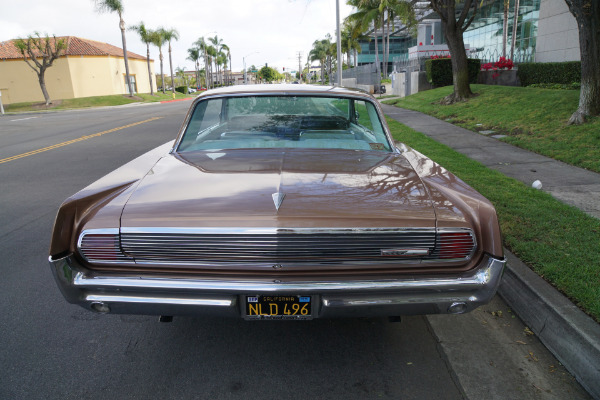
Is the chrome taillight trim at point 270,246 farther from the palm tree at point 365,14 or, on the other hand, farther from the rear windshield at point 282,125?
the palm tree at point 365,14

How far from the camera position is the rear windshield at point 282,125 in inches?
138

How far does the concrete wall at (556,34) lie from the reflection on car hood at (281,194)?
22.7 m

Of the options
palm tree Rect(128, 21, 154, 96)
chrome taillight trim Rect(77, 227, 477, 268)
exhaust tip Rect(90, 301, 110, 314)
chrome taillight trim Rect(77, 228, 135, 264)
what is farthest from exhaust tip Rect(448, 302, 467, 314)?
palm tree Rect(128, 21, 154, 96)

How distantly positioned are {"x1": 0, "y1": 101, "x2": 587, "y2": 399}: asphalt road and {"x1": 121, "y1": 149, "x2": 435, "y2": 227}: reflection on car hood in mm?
951

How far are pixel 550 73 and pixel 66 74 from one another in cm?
4474

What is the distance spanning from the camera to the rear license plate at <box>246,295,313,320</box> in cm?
228

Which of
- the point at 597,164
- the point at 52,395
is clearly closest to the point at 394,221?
the point at 52,395

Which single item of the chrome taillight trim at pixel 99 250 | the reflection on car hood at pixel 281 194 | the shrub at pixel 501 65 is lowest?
the chrome taillight trim at pixel 99 250

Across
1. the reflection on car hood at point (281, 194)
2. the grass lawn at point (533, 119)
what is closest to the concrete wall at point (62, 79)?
the grass lawn at point (533, 119)

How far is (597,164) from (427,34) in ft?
146

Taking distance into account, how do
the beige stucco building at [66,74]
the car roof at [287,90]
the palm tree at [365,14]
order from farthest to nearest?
the beige stucco building at [66,74], the palm tree at [365,14], the car roof at [287,90]

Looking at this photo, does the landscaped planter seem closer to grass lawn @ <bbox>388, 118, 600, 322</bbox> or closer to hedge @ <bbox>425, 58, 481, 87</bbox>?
hedge @ <bbox>425, 58, 481, 87</bbox>

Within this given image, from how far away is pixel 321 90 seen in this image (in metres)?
3.72

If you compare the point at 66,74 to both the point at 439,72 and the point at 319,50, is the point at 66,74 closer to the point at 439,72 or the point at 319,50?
the point at 439,72
